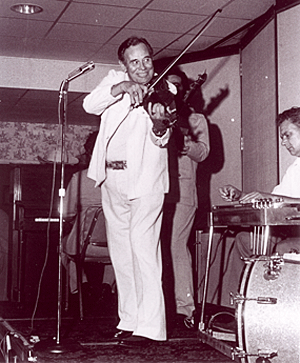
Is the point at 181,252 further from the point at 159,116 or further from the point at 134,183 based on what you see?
the point at 159,116

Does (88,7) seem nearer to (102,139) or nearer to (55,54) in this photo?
(55,54)

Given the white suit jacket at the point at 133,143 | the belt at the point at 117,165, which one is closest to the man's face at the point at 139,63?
the white suit jacket at the point at 133,143

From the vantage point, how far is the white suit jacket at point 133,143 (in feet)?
9.68

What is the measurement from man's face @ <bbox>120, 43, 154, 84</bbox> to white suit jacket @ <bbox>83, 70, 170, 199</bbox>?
0.10m

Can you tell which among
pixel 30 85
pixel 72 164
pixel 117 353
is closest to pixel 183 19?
pixel 72 164

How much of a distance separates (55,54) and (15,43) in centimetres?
51

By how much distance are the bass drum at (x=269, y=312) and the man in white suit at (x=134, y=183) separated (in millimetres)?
610

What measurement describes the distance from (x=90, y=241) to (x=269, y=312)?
1.91 metres

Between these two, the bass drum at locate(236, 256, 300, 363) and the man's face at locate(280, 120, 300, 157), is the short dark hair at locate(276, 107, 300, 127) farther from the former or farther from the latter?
the bass drum at locate(236, 256, 300, 363)

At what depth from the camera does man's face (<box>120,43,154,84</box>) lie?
2.96 meters

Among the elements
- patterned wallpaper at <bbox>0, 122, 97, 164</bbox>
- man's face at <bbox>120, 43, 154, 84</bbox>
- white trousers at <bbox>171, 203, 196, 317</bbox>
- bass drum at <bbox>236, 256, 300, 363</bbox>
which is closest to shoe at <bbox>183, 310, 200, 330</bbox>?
white trousers at <bbox>171, 203, 196, 317</bbox>

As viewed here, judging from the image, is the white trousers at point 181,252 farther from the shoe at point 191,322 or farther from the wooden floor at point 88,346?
the wooden floor at point 88,346

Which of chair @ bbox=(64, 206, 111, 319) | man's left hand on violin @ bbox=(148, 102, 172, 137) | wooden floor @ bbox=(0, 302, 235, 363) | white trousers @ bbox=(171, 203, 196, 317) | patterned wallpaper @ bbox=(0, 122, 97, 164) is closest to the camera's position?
wooden floor @ bbox=(0, 302, 235, 363)

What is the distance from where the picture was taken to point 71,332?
3.34m
